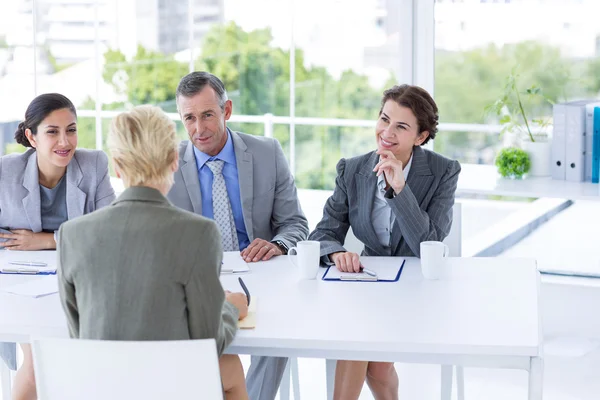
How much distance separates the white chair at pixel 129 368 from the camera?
1.78 metres

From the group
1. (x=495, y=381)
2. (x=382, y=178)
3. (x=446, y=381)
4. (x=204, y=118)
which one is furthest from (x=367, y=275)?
(x=495, y=381)

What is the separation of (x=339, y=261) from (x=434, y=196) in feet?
1.49

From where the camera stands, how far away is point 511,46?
425cm

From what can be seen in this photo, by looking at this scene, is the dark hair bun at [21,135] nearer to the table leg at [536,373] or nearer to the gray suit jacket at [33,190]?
the gray suit jacket at [33,190]

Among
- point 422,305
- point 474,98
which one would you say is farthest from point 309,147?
point 422,305

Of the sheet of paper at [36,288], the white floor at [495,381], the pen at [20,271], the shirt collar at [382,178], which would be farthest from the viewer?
the white floor at [495,381]

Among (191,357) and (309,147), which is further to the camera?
(309,147)

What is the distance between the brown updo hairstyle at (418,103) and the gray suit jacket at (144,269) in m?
1.18

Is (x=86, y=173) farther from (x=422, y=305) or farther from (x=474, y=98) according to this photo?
(x=474, y=98)

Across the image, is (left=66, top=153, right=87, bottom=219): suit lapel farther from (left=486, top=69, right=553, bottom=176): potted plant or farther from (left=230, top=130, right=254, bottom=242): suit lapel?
(left=486, top=69, right=553, bottom=176): potted plant

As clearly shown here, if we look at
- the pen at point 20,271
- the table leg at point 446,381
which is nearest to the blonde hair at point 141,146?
the pen at point 20,271

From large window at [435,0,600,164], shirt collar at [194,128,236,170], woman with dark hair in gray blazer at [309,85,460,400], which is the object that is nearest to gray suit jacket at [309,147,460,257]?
woman with dark hair in gray blazer at [309,85,460,400]

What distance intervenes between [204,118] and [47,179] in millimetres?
562

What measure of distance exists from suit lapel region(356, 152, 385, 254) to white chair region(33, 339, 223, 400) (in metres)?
1.15
